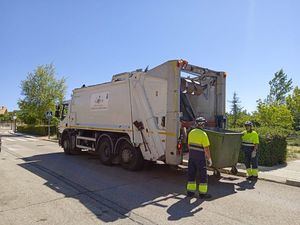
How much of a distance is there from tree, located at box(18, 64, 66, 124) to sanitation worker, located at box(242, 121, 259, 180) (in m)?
31.0

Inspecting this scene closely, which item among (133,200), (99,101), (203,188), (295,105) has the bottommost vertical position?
(133,200)

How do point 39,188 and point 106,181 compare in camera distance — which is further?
point 106,181

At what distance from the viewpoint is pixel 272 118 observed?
89.4ft

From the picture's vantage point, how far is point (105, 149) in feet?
33.6

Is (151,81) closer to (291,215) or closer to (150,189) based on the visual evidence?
(150,189)

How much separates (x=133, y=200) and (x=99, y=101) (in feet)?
17.8

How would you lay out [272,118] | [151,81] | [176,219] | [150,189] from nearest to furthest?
1. [176,219]
2. [150,189]
3. [151,81]
4. [272,118]

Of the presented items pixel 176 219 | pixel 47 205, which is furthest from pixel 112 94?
pixel 176 219

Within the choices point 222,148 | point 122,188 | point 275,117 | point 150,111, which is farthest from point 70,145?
point 275,117

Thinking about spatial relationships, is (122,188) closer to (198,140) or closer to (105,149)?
(198,140)

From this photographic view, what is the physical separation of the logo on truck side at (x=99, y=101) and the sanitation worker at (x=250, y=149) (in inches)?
186

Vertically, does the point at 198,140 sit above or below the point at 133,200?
above

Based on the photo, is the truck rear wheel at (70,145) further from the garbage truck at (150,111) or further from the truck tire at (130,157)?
the truck tire at (130,157)

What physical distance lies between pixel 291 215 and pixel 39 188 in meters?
5.30
